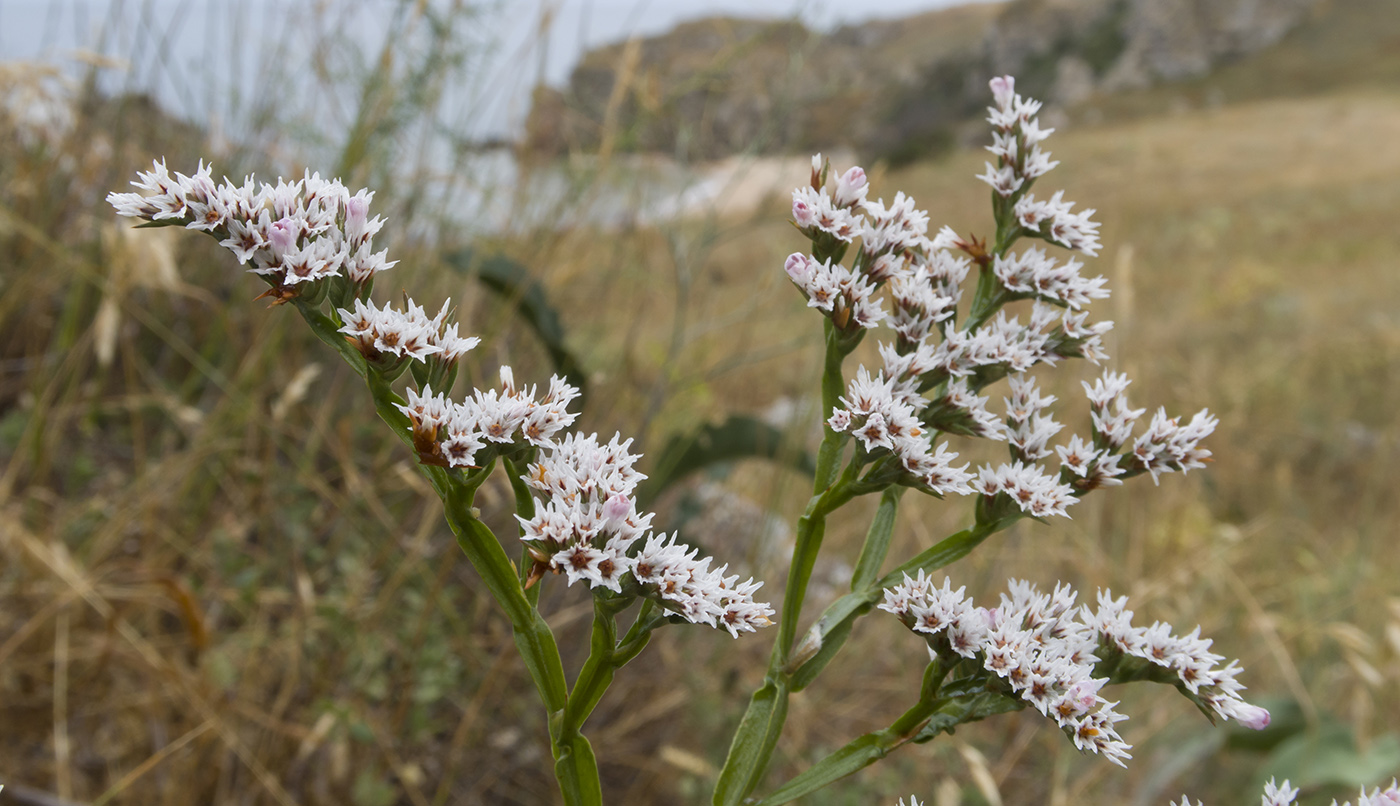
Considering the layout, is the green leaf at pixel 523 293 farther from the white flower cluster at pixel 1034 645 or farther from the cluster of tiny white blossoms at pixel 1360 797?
the cluster of tiny white blossoms at pixel 1360 797

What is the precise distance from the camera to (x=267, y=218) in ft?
2.66

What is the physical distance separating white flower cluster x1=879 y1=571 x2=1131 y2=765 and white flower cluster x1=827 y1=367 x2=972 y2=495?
0.31 feet

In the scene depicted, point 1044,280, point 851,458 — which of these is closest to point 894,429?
point 851,458

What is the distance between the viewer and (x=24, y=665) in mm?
2420

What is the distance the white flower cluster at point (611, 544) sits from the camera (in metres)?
0.76

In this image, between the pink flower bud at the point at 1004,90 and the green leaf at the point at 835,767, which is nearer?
the green leaf at the point at 835,767

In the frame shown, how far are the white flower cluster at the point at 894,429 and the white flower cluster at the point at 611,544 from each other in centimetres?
19

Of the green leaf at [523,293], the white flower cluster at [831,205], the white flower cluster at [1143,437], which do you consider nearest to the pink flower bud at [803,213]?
the white flower cluster at [831,205]

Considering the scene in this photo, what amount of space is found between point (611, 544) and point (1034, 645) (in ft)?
1.25

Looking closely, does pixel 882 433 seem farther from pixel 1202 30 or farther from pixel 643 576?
pixel 1202 30

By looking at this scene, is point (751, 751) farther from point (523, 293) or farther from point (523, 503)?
point (523, 293)

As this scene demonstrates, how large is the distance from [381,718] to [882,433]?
7.22ft

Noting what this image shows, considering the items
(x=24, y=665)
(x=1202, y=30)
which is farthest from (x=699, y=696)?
(x=1202, y=30)

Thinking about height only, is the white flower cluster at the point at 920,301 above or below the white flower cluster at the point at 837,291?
above
